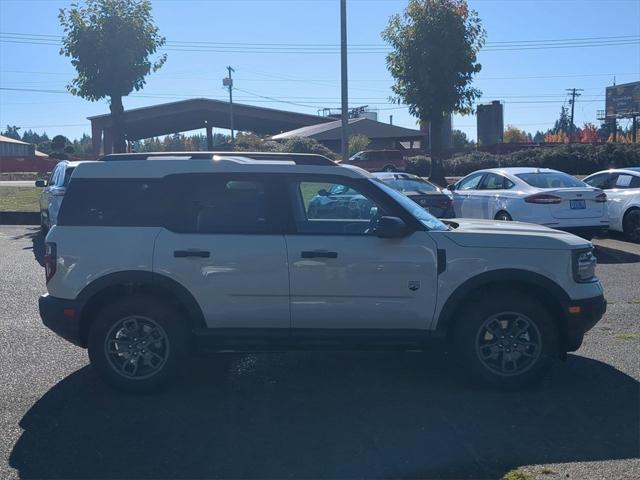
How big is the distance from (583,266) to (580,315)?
Result: 419 millimetres

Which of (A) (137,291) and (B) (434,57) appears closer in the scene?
(A) (137,291)

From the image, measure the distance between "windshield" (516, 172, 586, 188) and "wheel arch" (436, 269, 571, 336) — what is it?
8185 millimetres

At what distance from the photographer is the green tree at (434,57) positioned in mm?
29516

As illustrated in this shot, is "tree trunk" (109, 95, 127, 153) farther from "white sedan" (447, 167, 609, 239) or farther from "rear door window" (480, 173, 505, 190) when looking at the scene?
"white sedan" (447, 167, 609, 239)

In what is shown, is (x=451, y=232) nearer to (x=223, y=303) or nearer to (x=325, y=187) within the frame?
(x=325, y=187)

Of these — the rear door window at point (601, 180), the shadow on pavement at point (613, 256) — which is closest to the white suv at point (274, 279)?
the shadow on pavement at point (613, 256)

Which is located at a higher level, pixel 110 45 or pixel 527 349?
pixel 110 45

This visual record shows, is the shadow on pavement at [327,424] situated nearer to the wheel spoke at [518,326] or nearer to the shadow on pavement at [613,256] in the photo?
the wheel spoke at [518,326]

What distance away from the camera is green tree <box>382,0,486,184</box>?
2952 centimetres

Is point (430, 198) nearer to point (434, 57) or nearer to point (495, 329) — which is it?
point (495, 329)

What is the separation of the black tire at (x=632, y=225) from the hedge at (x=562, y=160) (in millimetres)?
22326

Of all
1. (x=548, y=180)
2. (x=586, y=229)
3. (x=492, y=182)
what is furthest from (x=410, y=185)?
(x=586, y=229)

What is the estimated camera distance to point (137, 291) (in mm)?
6402

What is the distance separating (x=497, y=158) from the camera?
40000 mm
